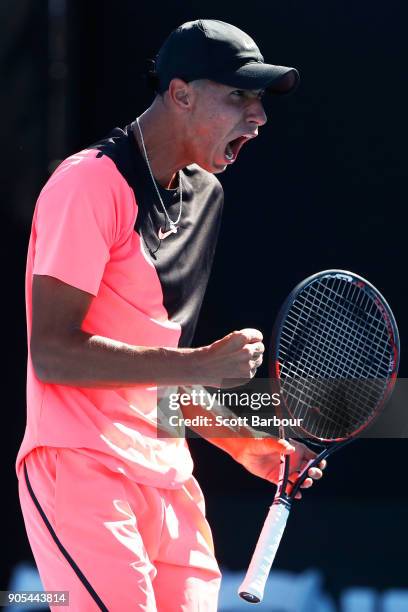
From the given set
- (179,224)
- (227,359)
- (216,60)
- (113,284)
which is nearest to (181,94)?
(216,60)

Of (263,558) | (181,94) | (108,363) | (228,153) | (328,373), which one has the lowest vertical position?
(263,558)

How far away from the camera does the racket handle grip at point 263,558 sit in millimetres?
2354

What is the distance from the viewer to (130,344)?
2279mm

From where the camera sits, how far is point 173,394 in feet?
8.27

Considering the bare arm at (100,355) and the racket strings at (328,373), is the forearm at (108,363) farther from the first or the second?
the racket strings at (328,373)

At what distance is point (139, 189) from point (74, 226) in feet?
0.70

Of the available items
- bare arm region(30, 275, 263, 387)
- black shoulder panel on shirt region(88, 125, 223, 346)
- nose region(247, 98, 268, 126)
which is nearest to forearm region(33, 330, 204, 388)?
bare arm region(30, 275, 263, 387)

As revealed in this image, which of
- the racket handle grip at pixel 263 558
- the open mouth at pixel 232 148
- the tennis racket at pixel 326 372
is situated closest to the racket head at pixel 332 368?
the tennis racket at pixel 326 372

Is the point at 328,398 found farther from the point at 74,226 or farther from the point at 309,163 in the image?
the point at 309,163

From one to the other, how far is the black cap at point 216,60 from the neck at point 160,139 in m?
0.05

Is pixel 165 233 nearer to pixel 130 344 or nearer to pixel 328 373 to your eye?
pixel 130 344

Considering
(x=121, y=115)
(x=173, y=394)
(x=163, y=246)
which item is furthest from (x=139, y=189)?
(x=121, y=115)

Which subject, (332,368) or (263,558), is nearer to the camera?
(263,558)

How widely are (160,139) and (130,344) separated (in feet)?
1.37
